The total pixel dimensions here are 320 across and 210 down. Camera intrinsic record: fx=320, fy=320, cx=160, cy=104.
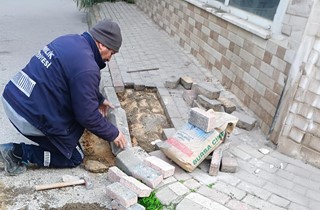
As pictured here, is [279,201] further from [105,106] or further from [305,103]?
[105,106]

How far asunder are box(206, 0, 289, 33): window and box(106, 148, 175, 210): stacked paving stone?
6.70 ft

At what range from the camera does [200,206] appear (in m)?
2.42

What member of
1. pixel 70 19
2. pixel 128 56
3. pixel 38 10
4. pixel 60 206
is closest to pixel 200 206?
pixel 60 206

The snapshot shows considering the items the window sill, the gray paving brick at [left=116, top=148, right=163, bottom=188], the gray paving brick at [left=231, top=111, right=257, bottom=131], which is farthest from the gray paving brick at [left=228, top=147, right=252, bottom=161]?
the window sill

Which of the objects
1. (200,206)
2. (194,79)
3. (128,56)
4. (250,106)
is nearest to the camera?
(200,206)

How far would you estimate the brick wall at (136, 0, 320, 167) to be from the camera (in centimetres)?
304

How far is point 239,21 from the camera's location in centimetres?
432

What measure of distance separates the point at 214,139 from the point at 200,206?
0.63 m

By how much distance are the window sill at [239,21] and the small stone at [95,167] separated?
89.7 inches

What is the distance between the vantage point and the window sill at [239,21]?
370cm

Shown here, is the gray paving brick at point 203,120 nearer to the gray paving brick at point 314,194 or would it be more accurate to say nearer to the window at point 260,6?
the gray paving brick at point 314,194

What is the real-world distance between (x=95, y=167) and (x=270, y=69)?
218 cm

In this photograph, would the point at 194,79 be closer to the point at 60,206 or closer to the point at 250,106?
the point at 250,106

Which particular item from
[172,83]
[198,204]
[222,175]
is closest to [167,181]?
[198,204]
